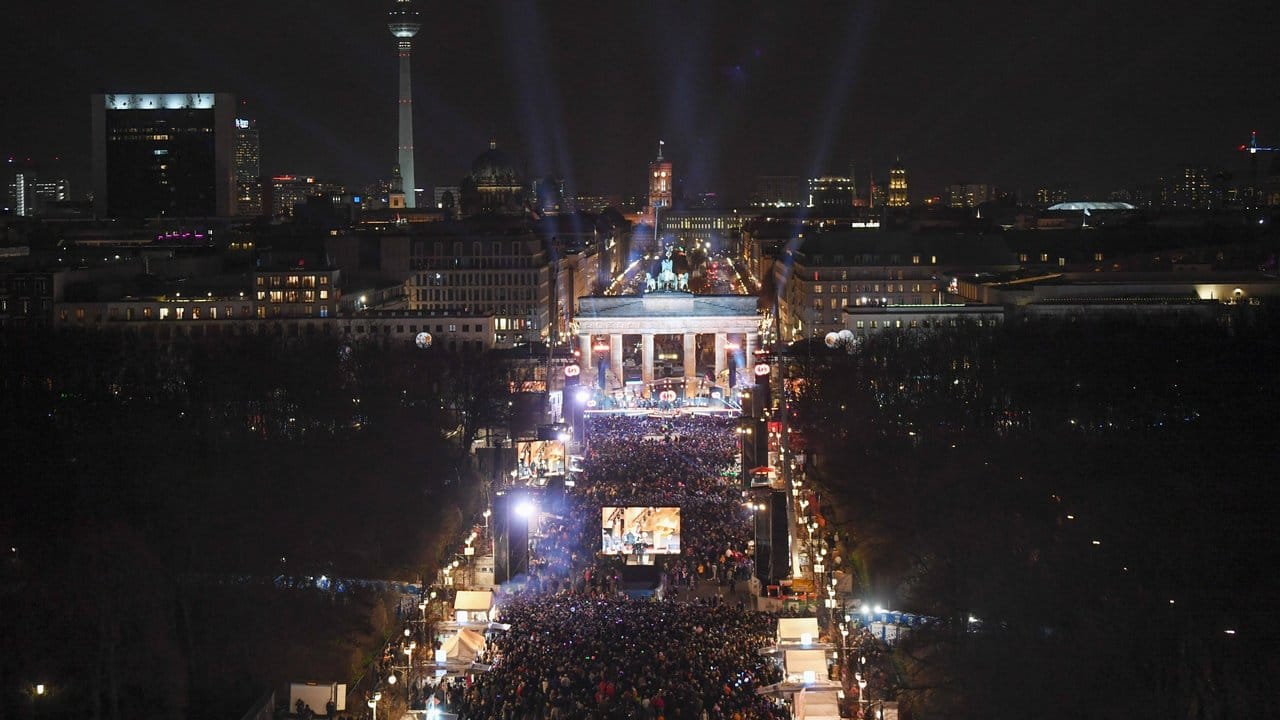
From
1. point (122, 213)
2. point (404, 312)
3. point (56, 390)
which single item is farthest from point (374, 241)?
point (56, 390)

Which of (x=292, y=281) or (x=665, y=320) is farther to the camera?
(x=665, y=320)

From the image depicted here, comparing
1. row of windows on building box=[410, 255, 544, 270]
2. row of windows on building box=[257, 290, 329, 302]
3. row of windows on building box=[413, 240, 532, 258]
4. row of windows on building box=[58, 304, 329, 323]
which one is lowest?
row of windows on building box=[58, 304, 329, 323]

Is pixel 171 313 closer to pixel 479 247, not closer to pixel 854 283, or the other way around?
pixel 479 247

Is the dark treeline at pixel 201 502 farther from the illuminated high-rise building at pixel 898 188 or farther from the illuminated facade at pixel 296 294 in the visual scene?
the illuminated high-rise building at pixel 898 188

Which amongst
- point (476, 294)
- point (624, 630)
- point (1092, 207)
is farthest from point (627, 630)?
point (1092, 207)

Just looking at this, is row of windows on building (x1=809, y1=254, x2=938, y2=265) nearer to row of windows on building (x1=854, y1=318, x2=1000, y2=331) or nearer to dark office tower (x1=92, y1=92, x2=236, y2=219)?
row of windows on building (x1=854, y1=318, x2=1000, y2=331)

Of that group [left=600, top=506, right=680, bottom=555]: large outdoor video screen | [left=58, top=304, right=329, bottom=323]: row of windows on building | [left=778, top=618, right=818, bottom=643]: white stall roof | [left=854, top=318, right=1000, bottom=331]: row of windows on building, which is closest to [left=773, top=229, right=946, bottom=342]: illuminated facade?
[left=854, top=318, right=1000, bottom=331]: row of windows on building
